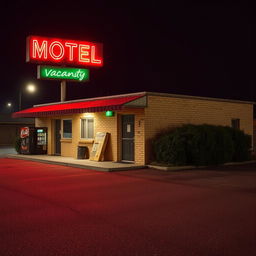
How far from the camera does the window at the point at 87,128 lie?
22.1m

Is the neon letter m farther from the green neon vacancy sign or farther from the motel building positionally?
the motel building

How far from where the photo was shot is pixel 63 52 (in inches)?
1061

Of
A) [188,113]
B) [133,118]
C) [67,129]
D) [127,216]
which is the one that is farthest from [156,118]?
[127,216]

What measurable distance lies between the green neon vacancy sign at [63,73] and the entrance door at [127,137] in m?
8.24

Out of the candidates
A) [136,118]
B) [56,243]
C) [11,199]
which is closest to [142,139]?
[136,118]

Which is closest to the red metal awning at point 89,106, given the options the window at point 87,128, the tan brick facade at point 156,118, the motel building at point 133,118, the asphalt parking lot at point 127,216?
the motel building at point 133,118

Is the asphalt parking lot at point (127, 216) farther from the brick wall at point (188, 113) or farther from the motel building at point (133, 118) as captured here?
the brick wall at point (188, 113)

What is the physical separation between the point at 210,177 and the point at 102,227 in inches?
322

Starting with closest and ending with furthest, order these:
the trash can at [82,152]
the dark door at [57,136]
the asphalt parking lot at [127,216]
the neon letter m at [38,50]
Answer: the asphalt parking lot at [127,216]
the trash can at [82,152]
the dark door at [57,136]
the neon letter m at [38,50]

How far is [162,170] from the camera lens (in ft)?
56.1

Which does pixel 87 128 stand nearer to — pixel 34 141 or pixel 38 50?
pixel 34 141

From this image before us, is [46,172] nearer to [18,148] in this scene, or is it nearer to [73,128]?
[73,128]

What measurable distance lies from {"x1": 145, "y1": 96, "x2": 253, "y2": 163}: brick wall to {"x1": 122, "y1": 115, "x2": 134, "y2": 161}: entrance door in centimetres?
113

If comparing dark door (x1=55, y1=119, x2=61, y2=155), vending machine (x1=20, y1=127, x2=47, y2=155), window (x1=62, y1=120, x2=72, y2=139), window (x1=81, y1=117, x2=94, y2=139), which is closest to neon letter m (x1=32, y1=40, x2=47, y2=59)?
dark door (x1=55, y1=119, x2=61, y2=155)
